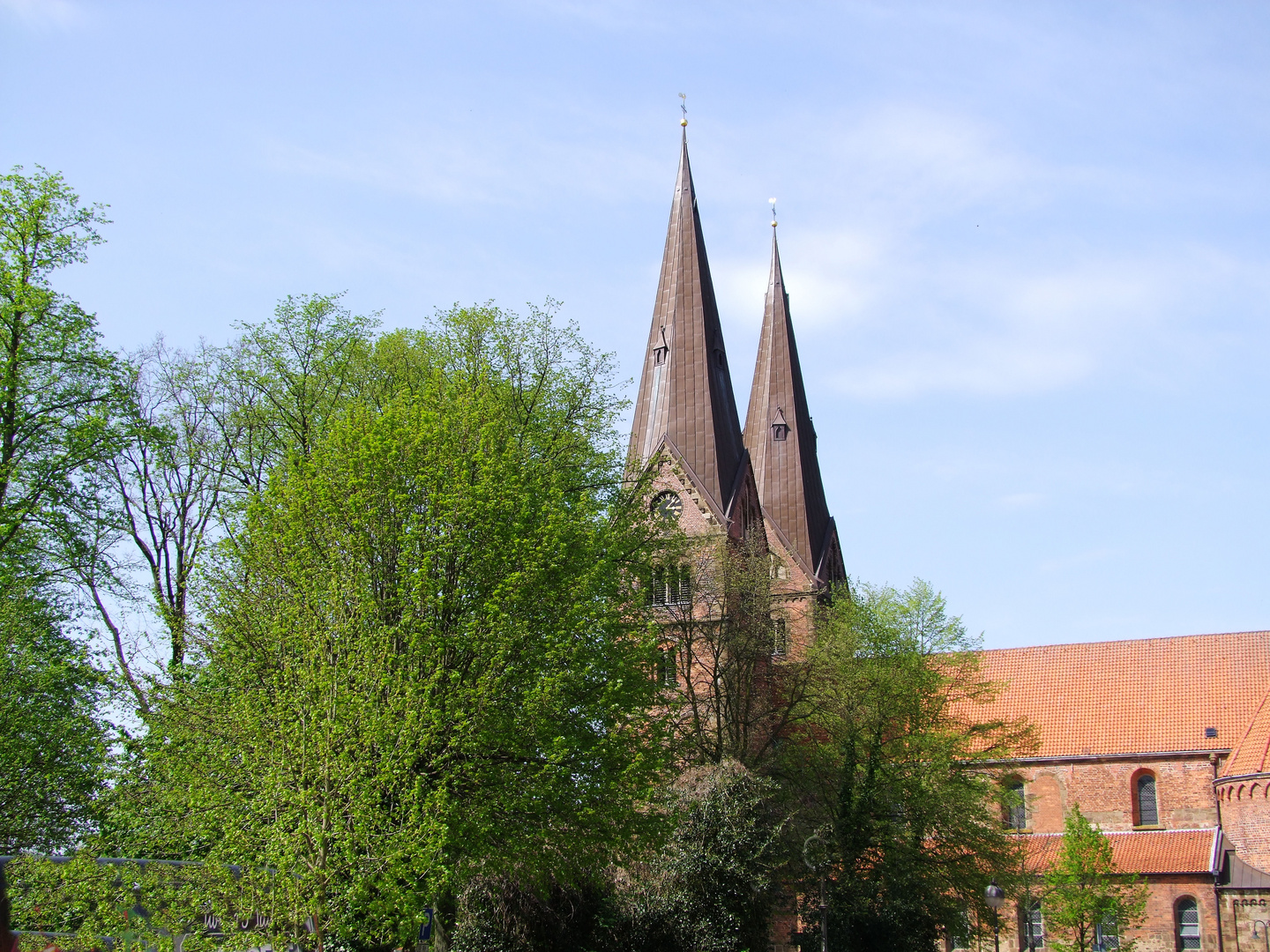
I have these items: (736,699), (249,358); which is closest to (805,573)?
(736,699)

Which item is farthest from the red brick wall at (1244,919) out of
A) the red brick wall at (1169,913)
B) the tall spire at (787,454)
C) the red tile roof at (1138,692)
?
the tall spire at (787,454)

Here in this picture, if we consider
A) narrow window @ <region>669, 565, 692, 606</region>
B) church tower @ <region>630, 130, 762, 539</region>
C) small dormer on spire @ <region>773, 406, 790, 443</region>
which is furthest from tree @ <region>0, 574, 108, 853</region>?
small dormer on spire @ <region>773, 406, 790, 443</region>

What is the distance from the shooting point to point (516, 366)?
90.2ft

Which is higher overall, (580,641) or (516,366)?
(516,366)

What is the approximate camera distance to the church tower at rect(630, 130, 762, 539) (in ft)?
122

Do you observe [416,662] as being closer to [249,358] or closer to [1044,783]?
[249,358]

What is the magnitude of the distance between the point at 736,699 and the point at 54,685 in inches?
645

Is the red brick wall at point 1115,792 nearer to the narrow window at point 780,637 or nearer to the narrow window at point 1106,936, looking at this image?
the narrow window at point 1106,936

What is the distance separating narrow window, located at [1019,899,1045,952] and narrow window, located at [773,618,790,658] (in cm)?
1051

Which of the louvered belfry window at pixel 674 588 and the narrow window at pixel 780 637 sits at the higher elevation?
the louvered belfry window at pixel 674 588

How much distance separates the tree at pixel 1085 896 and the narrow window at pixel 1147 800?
9.05 metres

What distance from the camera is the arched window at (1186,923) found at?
124 ft

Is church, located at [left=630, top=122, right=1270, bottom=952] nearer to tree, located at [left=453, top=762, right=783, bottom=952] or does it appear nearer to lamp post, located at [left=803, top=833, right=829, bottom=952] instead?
lamp post, located at [left=803, top=833, right=829, bottom=952]

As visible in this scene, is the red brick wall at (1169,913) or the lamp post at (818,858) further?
the red brick wall at (1169,913)
